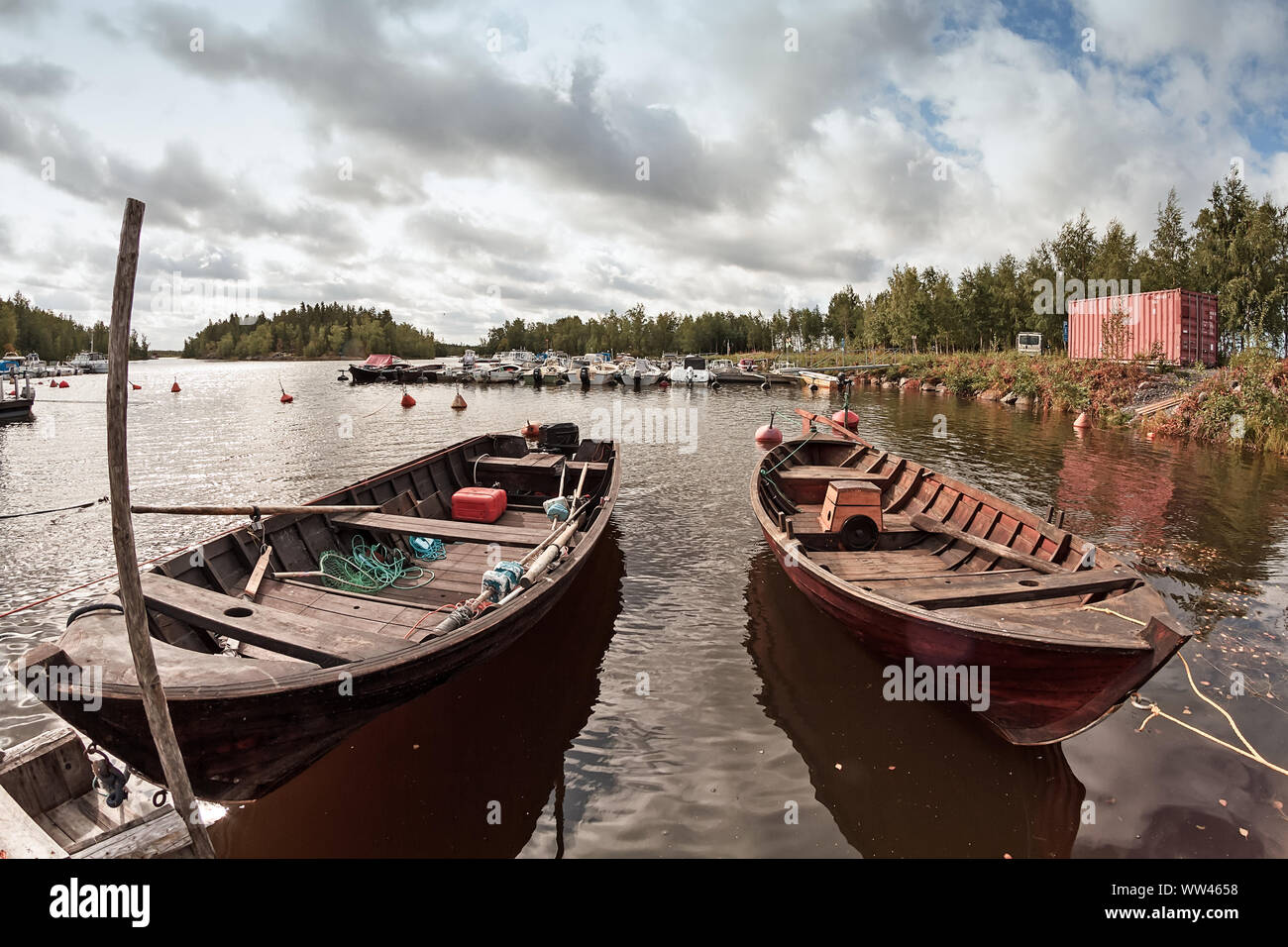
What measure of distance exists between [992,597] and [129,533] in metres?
7.14

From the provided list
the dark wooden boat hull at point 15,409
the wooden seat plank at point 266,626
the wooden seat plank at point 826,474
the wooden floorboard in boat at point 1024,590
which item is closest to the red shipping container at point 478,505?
the wooden seat plank at point 266,626

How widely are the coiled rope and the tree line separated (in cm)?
13451

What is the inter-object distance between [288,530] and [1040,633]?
8345 millimetres

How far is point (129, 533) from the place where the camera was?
332 cm

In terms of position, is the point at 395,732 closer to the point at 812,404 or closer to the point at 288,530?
the point at 288,530

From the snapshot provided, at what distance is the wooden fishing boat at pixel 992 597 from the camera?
4906mm

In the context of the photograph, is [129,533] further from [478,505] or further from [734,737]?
[478,505]

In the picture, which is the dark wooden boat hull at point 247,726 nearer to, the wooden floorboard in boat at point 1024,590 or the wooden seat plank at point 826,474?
the wooden floorboard in boat at point 1024,590

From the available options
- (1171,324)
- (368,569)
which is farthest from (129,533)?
(1171,324)

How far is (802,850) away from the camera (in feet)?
16.0

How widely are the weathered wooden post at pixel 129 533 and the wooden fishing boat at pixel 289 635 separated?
0.39 meters

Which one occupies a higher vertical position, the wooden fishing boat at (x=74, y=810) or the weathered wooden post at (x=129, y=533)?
the weathered wooden post at (x=129, y=533)
